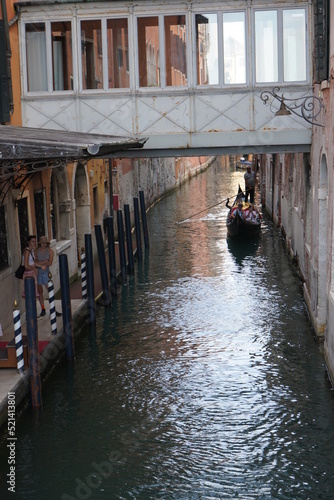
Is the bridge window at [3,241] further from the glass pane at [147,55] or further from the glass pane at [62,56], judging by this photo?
the glass pane at [147,55]

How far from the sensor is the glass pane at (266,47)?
13984 millimetres

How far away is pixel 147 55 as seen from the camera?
47.5ft

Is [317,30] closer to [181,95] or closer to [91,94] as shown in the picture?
[181,95]

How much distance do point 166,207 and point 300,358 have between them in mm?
20052

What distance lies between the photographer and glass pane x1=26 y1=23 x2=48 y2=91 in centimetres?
1454

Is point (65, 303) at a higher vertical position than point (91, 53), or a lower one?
lower

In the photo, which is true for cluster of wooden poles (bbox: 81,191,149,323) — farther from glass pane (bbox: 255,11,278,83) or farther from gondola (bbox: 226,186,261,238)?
glass pane (bbox: 255,11,278,83)

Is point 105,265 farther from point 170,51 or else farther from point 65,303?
point 170,51

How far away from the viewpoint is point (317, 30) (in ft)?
37.8

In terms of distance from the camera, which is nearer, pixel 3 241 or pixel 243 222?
pixel 3 241

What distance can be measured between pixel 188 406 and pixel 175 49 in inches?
259

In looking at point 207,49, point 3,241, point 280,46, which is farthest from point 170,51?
point 3,241

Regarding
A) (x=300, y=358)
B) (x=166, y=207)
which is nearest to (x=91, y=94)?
(x=300, y=358)

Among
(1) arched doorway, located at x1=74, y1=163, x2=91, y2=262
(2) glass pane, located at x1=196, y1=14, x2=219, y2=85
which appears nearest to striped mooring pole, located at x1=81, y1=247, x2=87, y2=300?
(2) glass pane, located at x1=196, y1=14, x2=219, y2=85
